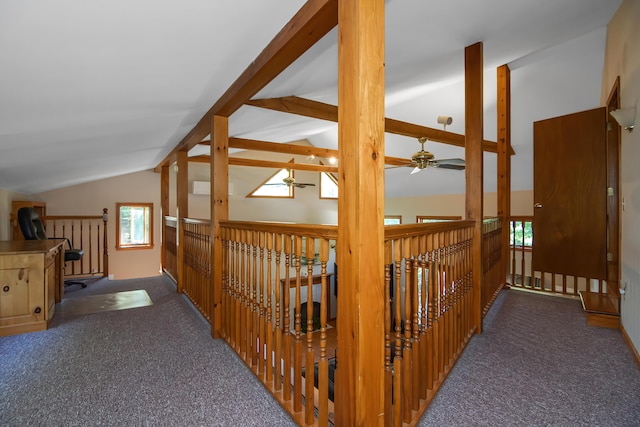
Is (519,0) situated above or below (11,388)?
above

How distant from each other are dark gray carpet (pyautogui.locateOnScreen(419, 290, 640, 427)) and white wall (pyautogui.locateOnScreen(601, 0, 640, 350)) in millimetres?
269

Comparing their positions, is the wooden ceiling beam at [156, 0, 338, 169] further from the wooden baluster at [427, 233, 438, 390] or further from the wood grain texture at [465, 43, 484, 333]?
the wood grain texture at [465, 43, 484, 333]

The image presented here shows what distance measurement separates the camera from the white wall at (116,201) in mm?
6000

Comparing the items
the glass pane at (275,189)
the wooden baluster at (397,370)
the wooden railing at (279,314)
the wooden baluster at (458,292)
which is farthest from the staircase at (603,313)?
the glass pane at (275,189)

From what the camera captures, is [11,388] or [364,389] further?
[11,388]

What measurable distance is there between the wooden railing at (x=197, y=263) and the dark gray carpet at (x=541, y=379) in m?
→ 1.97

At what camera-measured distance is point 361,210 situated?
3.65 ft

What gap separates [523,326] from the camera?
2.54 metres

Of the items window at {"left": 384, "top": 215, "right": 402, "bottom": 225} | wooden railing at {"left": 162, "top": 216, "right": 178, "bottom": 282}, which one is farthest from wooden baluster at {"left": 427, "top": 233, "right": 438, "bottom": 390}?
window at {"left": 384, "top": 215, "right": 402, "bottom": 225}

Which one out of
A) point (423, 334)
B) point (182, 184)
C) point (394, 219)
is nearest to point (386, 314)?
point (423, 334)

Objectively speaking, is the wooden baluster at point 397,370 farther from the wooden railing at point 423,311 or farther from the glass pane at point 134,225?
the glass pane at point 134,225

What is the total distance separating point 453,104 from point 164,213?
17.4ft

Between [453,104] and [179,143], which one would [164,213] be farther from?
[453,104]

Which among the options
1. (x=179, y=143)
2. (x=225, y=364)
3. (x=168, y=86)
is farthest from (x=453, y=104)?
(x=225, y=364)
